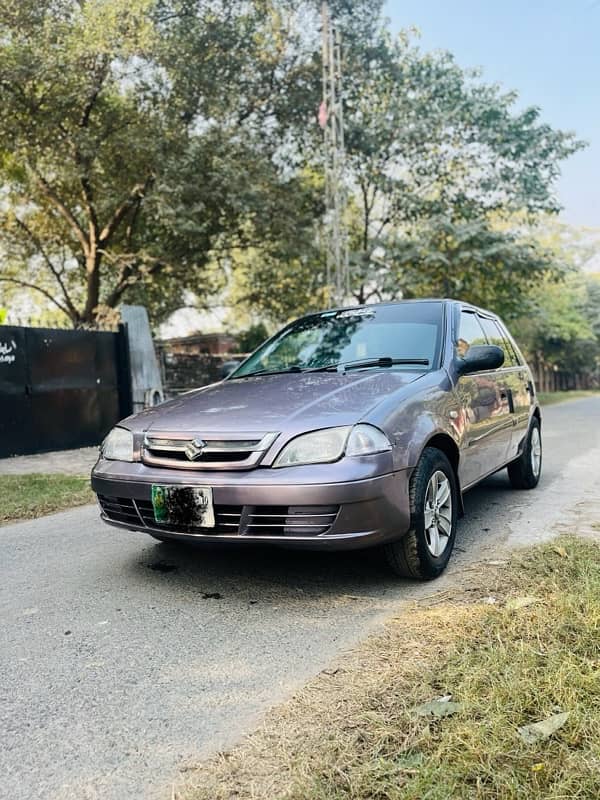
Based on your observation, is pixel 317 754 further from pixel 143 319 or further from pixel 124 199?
pixel 124 199

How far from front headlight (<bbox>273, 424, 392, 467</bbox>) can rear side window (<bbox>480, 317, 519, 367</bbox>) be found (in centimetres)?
252

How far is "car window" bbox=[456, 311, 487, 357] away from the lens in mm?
4463

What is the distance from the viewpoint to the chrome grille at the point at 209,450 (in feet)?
10.4

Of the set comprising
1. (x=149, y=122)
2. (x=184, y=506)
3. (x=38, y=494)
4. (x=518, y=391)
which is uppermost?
(x=149, y=122)

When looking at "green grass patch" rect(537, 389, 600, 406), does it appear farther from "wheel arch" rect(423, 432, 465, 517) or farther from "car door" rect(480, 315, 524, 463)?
"wheel arch" rect(423, 432, 465, 517)

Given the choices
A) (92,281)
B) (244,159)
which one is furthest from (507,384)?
(92,281)

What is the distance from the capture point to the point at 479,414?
14.5ft

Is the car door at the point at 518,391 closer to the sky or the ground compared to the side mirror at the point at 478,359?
closer to the ground

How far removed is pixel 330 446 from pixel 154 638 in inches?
45.1

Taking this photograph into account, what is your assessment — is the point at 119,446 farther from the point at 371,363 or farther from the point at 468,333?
the point at 468,333

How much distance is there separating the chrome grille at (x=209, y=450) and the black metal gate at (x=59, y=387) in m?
6.92

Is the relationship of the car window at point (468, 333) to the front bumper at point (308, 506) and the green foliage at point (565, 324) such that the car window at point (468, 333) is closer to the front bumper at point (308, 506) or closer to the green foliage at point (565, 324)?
the front bumper at point (308, 506)

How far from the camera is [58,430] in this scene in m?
10.4

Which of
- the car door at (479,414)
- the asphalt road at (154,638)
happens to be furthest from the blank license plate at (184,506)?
the car door at (479,414)
